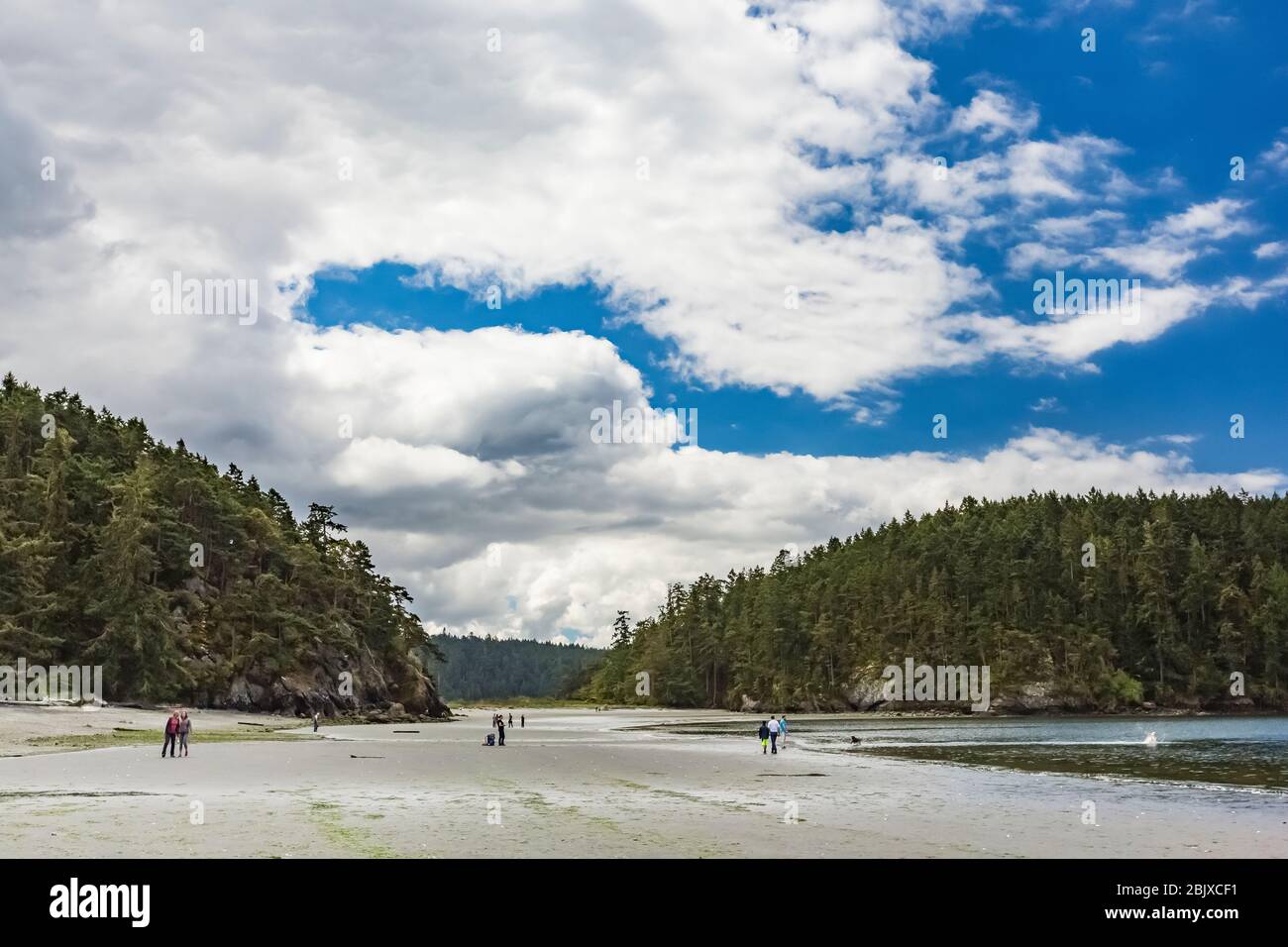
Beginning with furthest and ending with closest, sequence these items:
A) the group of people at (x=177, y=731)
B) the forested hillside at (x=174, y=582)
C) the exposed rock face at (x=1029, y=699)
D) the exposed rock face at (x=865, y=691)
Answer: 1. the exposed rock face at (x=865, y=691)
2. the exposed rock face at (x=1029, y=699)
3. the forested hillside at (x=174, y=582)
4. the group of people at (x=177, y=731)

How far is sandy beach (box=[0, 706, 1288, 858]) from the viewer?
68.2ft

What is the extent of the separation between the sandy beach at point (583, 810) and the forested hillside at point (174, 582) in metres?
48.1

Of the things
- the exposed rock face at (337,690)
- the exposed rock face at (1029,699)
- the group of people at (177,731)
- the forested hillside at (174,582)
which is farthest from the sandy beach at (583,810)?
the exposed rock face at (1029,699)

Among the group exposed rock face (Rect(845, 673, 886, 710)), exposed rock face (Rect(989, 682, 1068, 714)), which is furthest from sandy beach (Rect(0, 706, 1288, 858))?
exposed rock face (Rect(845, 673, 886, 710))

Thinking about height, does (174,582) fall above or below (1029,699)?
above

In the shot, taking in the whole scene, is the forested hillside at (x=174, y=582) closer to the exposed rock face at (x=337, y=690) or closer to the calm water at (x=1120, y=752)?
the exposed rock face at (x=337, y=690)

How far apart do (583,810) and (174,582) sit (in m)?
108

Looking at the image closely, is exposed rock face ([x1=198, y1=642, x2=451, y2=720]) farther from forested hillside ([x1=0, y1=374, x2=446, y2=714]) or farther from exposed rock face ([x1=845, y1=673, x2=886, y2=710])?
exposed rock face ([x1=845, y1=673, x2=886, y2=710])

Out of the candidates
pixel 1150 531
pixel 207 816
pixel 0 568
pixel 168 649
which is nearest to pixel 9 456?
pixel 0 568

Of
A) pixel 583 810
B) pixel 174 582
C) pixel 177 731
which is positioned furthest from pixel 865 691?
pixel 583 810

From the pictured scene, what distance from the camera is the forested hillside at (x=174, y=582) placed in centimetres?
9469

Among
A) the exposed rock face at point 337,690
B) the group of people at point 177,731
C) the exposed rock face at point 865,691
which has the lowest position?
the exposed rock face at point 865,691

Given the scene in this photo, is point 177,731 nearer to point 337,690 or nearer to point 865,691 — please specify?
point 337,690

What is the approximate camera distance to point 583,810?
28234 mm
